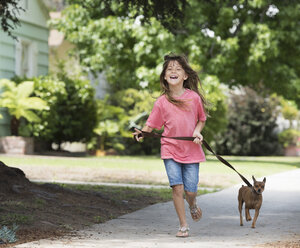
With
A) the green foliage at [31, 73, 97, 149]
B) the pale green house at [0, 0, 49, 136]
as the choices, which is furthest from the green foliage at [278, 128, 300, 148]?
the pale green house at [0, 0, 49, 136]

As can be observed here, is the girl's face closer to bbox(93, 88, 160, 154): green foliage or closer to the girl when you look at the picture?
the girl

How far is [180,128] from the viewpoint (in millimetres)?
6836

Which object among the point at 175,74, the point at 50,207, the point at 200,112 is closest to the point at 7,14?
the point at 50,207

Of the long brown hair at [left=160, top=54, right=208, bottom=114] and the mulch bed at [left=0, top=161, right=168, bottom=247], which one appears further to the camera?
the mulch bed at [left=0, top=161, right=168, bottom=247]

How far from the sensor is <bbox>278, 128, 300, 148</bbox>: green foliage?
37369mm

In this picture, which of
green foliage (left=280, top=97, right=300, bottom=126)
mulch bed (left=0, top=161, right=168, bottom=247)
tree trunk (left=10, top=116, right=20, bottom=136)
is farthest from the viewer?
green foliage (left=280, top=97, right=300, bottom=126)

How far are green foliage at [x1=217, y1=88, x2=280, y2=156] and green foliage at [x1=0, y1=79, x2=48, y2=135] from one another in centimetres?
1661

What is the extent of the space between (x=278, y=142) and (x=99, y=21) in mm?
16518

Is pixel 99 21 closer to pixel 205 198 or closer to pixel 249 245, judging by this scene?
pixel 205 198

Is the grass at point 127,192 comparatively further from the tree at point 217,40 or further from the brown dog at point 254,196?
the tree at point 217,40

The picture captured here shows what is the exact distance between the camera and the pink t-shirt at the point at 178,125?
22.4 feet

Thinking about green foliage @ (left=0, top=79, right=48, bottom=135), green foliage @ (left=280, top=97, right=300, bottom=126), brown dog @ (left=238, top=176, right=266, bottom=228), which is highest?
green foliage @ (left=280, top=97, right=300, bottom=126)

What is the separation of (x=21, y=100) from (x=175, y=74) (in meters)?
14.8

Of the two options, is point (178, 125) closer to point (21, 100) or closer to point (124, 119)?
point (21, 100)
